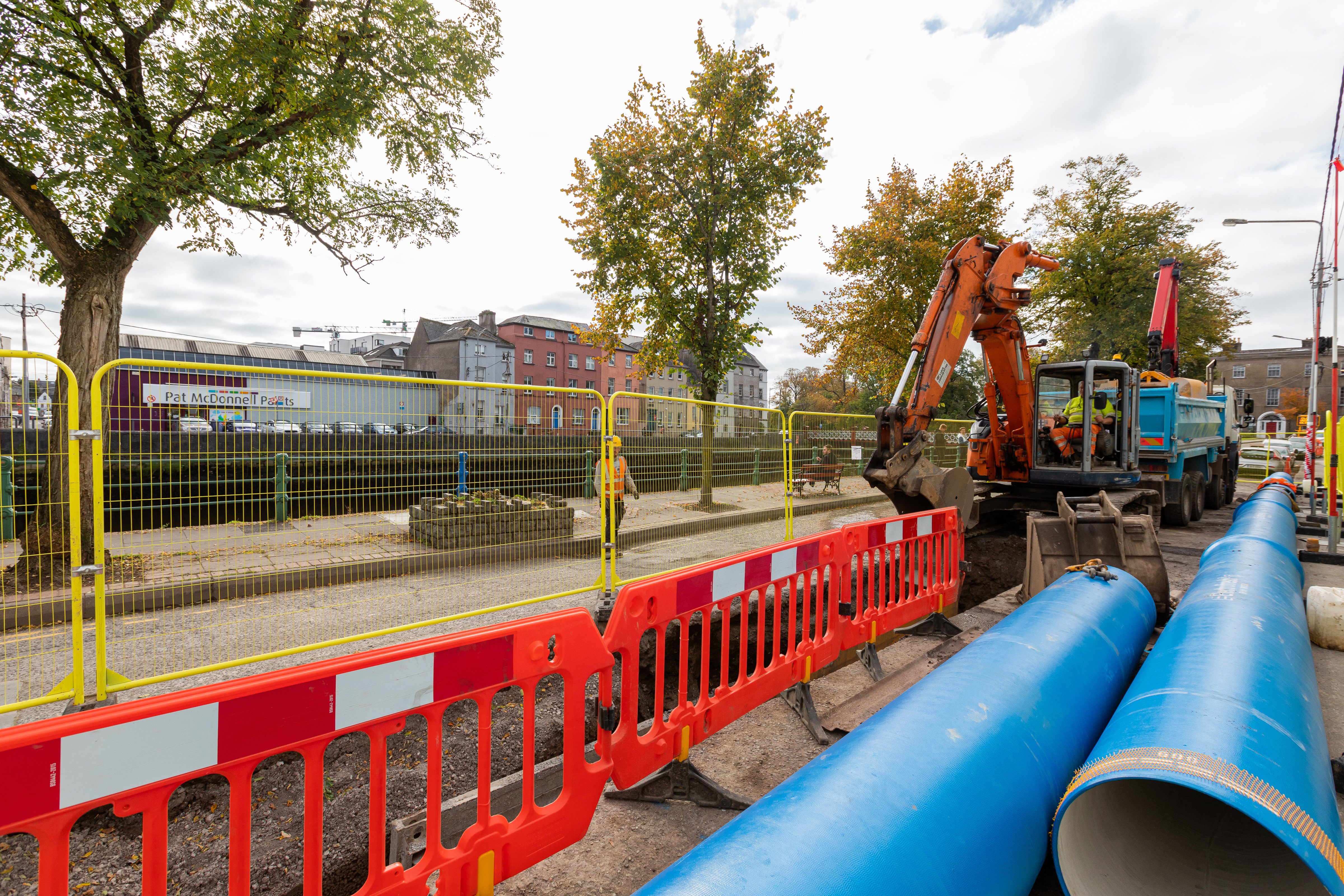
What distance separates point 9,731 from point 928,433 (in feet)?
24.4

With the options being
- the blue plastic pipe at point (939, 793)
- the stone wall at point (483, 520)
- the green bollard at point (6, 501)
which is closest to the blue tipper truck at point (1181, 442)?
the blue plastic pipe at point (939, 793)

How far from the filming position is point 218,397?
4.11 m

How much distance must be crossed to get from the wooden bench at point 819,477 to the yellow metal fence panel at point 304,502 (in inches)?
185

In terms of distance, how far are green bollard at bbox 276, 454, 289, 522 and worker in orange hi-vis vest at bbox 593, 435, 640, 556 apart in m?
2.47

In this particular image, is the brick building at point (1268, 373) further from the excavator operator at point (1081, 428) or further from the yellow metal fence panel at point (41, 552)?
the yellow metal fence panel at point (41, 552)

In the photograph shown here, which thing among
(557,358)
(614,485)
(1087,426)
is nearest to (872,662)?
(614,485)

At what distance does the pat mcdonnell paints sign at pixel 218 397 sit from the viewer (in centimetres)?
404

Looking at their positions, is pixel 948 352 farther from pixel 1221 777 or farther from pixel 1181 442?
pixel 1181 442

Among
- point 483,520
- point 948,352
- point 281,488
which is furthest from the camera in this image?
point 948,352


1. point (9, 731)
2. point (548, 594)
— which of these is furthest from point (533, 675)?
point (548, 594)

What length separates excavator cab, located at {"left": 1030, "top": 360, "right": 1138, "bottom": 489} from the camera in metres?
8.62

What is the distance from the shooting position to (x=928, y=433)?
23.6ft

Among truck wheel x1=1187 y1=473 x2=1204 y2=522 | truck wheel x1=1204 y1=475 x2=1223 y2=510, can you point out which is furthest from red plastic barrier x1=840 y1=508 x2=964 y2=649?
truck wheel x1=1204 y1=475 x2=1223 y2=510

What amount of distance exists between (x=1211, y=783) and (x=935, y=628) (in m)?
3.55
